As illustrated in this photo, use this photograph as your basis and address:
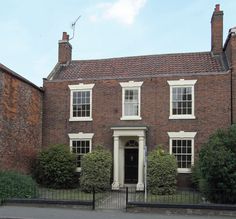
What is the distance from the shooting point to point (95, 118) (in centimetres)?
2273

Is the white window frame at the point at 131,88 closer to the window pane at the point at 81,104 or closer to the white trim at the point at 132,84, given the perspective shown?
the white trim at the point at 132,84

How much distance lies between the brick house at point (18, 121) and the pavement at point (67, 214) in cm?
518

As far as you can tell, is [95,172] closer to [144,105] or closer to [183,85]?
[144,105]

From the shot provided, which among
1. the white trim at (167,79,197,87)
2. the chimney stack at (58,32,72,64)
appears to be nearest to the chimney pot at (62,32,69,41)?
the chimney stack at (58,32,72,64)

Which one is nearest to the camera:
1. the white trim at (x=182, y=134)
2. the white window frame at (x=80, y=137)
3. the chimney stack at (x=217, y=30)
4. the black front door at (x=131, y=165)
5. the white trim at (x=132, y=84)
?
the white trim at (x=182, y=134)

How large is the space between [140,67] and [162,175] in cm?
772

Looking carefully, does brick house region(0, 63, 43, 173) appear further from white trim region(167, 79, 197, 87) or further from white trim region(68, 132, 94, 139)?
white trim region(167, 79, 197, 87)

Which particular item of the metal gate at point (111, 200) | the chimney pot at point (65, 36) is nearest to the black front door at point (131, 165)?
the metal gate at point (111, 200)

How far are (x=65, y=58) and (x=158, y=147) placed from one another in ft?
32.2

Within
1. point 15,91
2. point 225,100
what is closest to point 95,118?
point 15,91

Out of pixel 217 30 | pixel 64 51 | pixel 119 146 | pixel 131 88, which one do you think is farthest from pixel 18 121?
pixel 217 30

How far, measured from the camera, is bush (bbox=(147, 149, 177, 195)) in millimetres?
19331

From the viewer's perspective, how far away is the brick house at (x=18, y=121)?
62.9 ft

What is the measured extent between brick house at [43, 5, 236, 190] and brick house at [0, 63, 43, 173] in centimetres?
110
